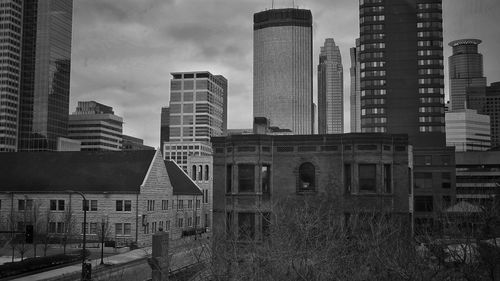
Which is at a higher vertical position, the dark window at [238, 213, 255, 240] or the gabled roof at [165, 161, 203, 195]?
the gabled roof at [165, 161, 203, 195]

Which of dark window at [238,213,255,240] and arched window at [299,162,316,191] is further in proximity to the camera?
arched window at [299,162,316,191]

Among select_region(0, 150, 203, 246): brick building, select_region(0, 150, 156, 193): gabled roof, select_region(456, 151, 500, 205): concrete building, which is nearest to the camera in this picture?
select_region(0, 150, 203, 246): brick building

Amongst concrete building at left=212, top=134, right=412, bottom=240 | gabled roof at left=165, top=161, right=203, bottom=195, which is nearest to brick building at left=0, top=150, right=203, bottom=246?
gabled roof at left=165, top=161, right=203, bottom=195

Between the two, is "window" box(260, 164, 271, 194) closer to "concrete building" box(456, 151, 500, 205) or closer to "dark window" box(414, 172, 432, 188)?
"dark window" box(414, 172, 432, 188)

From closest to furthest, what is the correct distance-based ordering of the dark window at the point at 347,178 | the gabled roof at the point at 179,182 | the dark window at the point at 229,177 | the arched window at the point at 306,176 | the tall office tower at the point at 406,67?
1. the dark window at the point at 347,178
2. the arched window at the point at 306,176
3. the dark window at the point at 229,177
4. the gabled roof at the point at 179,182
5. the tall office tower at the point at 406,67

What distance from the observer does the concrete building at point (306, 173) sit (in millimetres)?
41594

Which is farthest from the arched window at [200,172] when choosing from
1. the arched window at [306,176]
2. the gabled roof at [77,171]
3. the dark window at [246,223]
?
the arched window at [306,176]

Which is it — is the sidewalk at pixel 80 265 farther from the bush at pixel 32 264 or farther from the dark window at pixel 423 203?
the dark window at pixel 423 203

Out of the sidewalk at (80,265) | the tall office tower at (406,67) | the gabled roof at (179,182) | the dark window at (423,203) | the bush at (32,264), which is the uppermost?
the tall office tower at (406,67)

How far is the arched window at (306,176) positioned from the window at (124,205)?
3160 cm

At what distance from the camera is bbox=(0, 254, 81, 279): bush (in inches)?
1645

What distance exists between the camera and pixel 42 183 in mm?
71500

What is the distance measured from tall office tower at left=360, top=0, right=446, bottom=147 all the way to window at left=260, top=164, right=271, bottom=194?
110468 millimetres

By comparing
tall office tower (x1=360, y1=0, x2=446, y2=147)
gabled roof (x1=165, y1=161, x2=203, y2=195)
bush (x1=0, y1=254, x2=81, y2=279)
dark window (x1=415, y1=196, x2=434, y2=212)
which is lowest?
bush (x1=0, y1=254, x2=81, y2=279)
